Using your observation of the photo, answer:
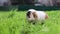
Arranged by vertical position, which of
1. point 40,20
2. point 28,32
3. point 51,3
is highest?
point 28,32

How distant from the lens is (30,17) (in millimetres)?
3969

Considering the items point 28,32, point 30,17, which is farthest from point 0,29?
point 30,17

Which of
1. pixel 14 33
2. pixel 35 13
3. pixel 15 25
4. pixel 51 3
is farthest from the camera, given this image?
pixel 51 3

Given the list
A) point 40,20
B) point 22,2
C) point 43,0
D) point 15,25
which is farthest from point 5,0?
point 15,25

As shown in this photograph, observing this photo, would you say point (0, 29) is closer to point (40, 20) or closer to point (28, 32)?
point (28, 32)

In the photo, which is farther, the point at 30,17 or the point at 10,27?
the point at 30,17

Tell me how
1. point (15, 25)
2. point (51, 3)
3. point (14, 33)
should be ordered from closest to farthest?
point (14, 33) < point (15, 25) < point (51, 3)

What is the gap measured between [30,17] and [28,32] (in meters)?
1.56

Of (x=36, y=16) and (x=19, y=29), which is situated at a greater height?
(x=19, y=29)

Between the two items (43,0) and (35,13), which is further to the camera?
(43,0)

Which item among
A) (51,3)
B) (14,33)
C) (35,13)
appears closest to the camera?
(14,33)

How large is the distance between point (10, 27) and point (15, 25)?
123 mm

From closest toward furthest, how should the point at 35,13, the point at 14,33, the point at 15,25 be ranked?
1. the point at 14,33
2. the point at 15,25
3. the point at 35,13

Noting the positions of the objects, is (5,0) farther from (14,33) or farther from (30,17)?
(14,33)
